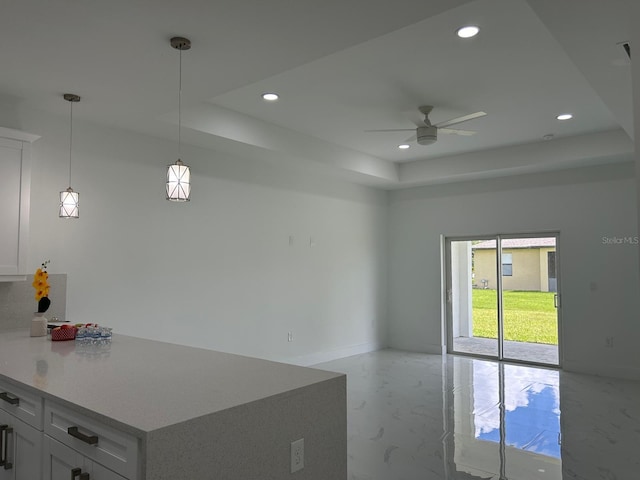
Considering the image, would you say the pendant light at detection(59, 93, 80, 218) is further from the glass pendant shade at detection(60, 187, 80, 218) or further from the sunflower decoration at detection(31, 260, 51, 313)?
the sunflower decoration at detection(31, 260, 51, 313)

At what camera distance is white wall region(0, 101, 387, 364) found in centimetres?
434

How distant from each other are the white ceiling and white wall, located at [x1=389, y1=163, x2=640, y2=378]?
0.48 meters

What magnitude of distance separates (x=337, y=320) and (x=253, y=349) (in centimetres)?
175

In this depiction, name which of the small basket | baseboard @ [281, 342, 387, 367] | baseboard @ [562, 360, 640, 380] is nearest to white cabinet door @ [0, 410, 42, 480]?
the small basket

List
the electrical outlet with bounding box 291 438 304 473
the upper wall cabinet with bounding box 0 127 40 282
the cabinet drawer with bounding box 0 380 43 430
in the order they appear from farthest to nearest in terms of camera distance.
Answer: the upper wall cabinet with bounding box 0 127 40 282 < the cabinet drawer with bounding box 0 380 43 430 < the electrical outlet with bounding box 291 438 304 473

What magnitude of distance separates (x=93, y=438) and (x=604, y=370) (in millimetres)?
6571

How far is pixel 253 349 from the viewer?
5.98 metres

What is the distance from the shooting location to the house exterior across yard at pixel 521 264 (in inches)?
271

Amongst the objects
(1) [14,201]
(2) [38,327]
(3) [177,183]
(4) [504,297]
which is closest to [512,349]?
(4) [504,297]

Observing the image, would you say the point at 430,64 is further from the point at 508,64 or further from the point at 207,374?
the point at 207,374

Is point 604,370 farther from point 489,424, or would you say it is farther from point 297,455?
point 297,455

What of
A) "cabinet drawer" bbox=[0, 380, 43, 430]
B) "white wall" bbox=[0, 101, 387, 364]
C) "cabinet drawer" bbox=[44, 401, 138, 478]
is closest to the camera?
"cabinet drawer" bbox=[44, 401, 138, 478]

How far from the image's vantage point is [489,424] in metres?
4.23

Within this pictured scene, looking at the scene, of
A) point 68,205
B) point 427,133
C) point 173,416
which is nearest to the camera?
point 173,416
